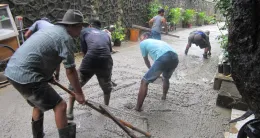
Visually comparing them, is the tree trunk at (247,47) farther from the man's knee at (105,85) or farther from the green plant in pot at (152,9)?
the green plant in pot at (152,9)

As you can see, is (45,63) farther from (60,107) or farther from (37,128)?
(37,128)

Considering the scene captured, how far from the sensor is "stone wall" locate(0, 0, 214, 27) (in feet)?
24.8

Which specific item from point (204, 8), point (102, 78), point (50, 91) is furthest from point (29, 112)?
point (204, 8)

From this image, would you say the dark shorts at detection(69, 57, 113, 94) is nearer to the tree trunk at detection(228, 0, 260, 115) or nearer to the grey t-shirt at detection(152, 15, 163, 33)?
the tree trunk at detection(228, 0, 260, 115)

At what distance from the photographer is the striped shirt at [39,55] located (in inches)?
110

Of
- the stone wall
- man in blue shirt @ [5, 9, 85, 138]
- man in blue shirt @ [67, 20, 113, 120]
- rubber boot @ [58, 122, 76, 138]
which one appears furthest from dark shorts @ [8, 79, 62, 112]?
the stone wall

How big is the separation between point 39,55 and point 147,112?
8.27ft

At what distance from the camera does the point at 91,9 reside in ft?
33.6

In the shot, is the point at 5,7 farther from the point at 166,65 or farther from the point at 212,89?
the point at 212,89

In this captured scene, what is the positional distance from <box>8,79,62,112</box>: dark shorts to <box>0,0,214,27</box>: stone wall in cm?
500

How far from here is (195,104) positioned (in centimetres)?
516

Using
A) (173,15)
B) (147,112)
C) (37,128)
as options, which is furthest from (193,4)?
(37,128)

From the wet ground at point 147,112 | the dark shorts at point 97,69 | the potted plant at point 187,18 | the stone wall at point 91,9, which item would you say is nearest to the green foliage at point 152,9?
the stone wall at point 91,9

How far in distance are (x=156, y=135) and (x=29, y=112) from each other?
7.96ft
